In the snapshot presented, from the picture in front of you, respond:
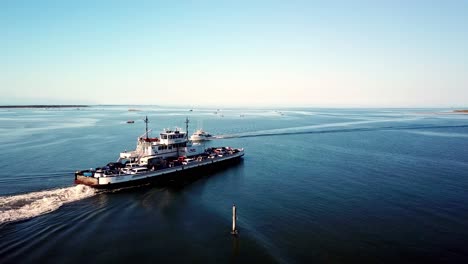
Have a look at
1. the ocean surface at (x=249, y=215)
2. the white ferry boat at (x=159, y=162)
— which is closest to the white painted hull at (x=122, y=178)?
the white ferry boat at (x=159, y=162)

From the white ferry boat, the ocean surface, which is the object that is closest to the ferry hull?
the white ferry boat

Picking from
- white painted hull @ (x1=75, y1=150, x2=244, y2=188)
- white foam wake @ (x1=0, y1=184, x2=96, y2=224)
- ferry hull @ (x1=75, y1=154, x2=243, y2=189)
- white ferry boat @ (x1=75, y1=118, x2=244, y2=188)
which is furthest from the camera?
white ferry boat @ (x1=75, y1=118, x2=244, y2=188)

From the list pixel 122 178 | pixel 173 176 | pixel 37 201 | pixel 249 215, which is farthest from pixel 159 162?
pixel 249 215

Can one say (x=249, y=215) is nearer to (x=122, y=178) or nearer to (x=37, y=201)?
(x=122, y=178)

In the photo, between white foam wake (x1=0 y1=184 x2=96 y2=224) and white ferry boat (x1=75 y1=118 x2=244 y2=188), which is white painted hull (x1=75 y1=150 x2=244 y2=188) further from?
white foam wake (x1=0 y1=184 x2=96 y2=224)

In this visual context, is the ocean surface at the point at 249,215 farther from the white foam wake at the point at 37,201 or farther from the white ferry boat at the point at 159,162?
the white ferry boat at the point at 159,162

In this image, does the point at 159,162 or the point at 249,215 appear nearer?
the point at 249,215

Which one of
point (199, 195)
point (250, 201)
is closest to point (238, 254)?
point (250, 201)

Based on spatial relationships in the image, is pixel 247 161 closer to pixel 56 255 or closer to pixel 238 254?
pixel 238 254
